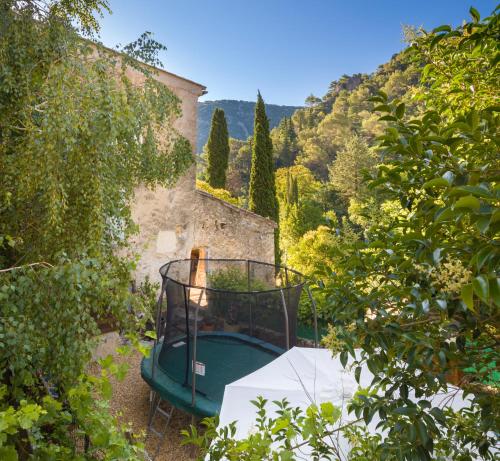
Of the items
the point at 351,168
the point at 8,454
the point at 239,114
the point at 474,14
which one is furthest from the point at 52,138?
the point at 239,114

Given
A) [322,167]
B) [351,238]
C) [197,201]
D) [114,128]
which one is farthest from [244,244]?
[322,167]

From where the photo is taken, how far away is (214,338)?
654 cm

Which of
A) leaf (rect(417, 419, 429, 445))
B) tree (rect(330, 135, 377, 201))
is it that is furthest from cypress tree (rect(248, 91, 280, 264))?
leaf (rect(417, 419, 429, 445))

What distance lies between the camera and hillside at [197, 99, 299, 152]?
64.5 meters

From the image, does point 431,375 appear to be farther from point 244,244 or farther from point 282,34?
point 282,34

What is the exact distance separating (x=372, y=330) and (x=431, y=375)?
23 centimetres

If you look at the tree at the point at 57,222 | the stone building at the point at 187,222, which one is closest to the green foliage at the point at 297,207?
the stone building at the point at 187,222

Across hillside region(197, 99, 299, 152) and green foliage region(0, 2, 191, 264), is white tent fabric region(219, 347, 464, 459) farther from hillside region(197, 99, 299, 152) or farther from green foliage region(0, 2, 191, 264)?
hillside region(197, 99, 299, 152)

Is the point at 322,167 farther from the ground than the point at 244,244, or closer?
farther from the ground

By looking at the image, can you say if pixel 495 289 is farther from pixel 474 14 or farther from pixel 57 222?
pixel 57 222

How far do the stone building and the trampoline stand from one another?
9.65ft

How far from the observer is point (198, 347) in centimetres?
627

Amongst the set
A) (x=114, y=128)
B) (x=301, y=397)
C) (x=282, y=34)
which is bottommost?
(x=301, y=397)

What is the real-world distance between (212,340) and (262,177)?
41.1ft
